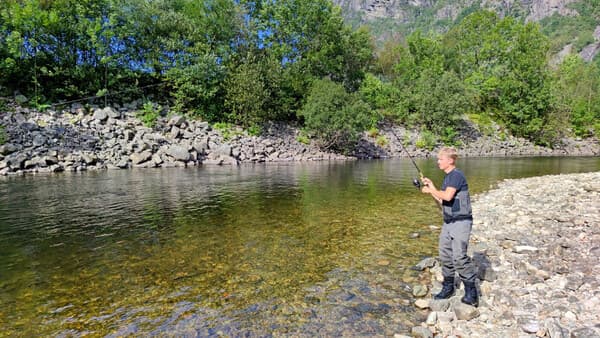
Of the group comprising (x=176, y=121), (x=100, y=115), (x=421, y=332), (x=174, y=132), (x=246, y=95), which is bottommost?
(x=421, y=332)

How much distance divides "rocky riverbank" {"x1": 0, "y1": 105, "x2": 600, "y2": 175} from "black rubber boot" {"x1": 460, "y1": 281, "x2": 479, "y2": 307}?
95.9 feet

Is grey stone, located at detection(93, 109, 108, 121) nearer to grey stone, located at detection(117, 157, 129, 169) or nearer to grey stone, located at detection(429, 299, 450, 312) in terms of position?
grey stone, located at detection(117, 157, 129, 169)

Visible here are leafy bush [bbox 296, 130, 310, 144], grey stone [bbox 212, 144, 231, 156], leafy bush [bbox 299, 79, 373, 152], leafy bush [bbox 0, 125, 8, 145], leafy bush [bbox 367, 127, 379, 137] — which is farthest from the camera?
leafy bush [bbox 367, 127, 379, 137]

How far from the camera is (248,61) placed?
144 ft

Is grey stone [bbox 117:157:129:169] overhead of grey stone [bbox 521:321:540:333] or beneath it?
overhead

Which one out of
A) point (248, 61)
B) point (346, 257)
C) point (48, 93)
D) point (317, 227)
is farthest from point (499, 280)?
point (48, 93)

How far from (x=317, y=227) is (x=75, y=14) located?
42.3 m

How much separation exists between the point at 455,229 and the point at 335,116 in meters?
34.6

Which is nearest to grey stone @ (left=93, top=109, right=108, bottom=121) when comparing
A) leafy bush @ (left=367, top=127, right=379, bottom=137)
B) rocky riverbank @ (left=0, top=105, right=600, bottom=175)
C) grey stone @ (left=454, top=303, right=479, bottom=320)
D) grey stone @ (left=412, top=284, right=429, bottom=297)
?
rocky riverbank @ (left=0, top=105, right=600, bottom=175)

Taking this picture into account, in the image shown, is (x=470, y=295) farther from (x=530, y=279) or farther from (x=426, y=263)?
(x=426, y=263)

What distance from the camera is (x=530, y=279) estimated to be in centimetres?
596

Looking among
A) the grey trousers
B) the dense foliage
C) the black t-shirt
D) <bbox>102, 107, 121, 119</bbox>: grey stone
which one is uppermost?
the dense foliage

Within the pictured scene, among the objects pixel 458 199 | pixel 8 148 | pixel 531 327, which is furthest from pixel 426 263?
pixel 8 148

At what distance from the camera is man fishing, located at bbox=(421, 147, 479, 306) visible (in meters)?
5.27
